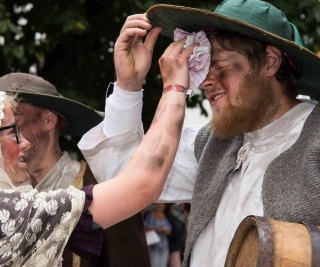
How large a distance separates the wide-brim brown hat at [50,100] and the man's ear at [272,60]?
4.78ft

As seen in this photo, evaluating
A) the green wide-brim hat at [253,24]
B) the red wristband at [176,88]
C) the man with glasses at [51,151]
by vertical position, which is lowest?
the man with glasses at [51,151]

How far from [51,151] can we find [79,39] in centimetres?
290

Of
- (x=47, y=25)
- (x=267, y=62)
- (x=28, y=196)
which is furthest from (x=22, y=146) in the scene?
(x=47, y=25)

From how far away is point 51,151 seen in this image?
15.6 feet

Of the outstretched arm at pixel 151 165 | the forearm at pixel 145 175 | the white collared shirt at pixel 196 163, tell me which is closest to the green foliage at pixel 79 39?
the white collared shirt at pixel 196 163

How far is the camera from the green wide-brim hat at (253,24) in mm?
3303

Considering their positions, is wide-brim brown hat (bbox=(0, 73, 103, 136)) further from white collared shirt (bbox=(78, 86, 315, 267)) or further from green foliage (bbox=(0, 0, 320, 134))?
green foliage (bbox=(0, 0, 320, 134))

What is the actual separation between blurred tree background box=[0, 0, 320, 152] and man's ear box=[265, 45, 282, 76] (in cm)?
296

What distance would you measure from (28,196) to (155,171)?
49 cm

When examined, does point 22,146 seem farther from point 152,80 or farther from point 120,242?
point 152,80

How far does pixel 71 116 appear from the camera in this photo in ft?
16.2

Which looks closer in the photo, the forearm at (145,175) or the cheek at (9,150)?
the forearm at (145,175)

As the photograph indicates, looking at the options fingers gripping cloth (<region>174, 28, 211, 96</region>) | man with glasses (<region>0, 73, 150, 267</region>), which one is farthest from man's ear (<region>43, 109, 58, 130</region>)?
fingers gripping cloth (<region>174, 28, 211, 96</region>)

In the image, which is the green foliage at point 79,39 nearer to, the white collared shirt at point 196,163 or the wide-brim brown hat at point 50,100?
the wide-brim brown hat at point 50,100
